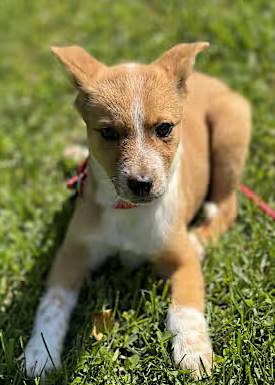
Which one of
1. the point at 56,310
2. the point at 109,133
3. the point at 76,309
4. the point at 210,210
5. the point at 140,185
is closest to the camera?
the point at 140,185

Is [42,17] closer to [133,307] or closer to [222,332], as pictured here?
[133,307]

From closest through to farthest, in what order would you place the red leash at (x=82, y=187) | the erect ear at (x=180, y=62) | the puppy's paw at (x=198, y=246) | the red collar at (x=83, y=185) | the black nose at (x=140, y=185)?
1. the black nose at (x=140, y=185)
2. the erect ear at (x=180, y=62)
3. the red collar at (x=83, y=185)
4. the red leash at (x=82, y=187)
5. the puppy's paw at (x=198, y=246)

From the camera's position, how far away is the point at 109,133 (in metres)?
3.80

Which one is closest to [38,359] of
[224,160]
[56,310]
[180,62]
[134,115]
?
[56,310]

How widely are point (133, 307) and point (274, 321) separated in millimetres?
1021

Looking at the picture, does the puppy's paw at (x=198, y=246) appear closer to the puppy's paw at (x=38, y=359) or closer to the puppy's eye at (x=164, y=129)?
the puppy's eye at (x=164, y=129)

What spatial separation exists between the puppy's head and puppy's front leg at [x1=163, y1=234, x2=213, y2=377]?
2.40ft

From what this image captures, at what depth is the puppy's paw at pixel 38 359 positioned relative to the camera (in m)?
3.90

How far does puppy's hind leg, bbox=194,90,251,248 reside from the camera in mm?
5074

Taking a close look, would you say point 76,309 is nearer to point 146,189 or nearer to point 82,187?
point 82,187

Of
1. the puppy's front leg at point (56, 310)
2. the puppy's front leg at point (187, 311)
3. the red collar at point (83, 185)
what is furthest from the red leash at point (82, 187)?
Answer: the puppy's front leg at point (187, 311)

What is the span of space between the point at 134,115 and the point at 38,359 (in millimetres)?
1745

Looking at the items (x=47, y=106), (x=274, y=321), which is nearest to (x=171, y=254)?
(x=274, y=321)

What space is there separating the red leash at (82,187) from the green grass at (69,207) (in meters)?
0.06
